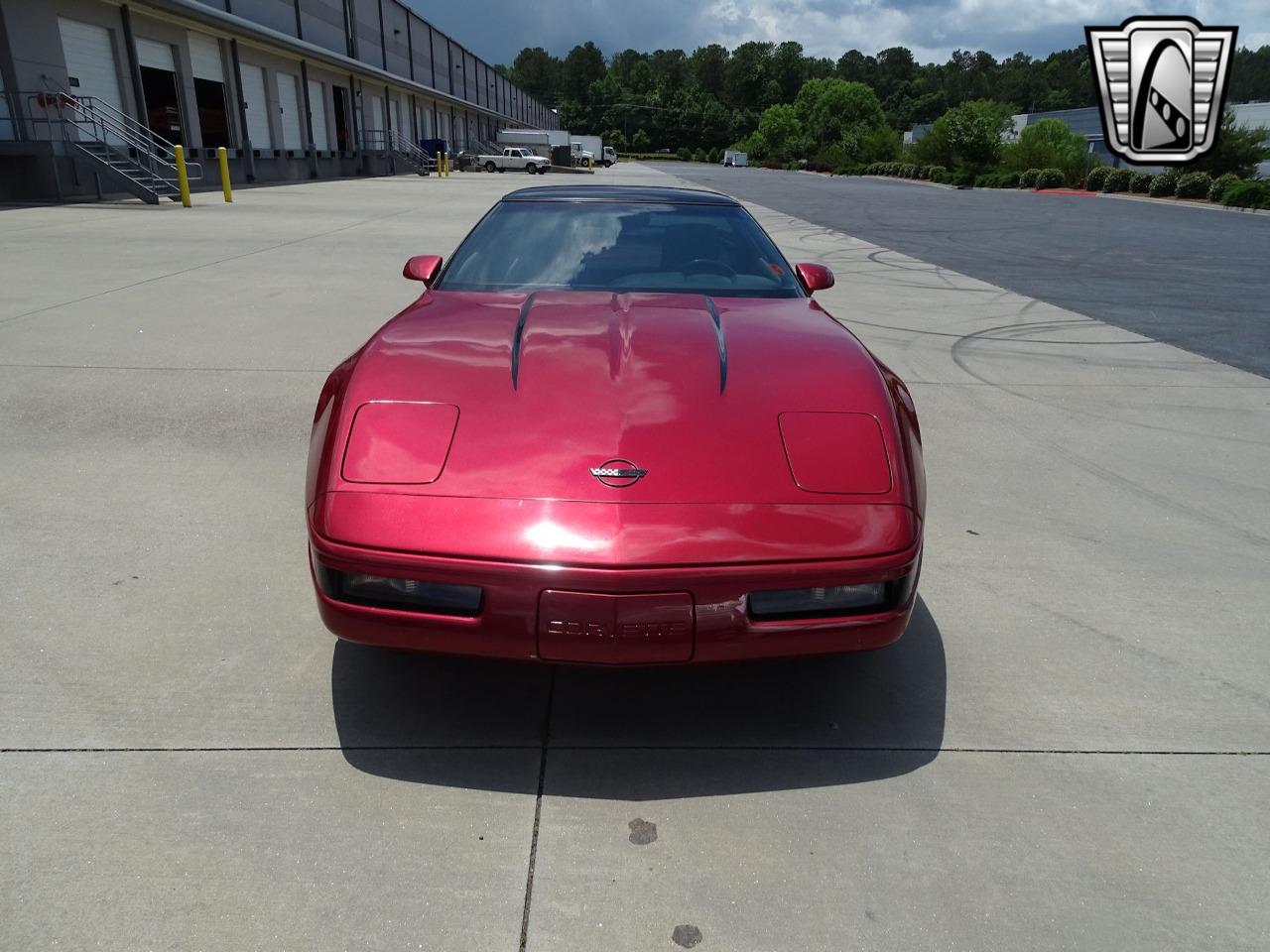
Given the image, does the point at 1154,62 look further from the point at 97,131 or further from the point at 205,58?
the point at 205,58

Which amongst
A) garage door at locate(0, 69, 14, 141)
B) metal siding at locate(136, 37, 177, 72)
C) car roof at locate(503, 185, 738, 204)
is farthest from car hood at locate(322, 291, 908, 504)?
metal siding at locate(136, 37, 177, 72)

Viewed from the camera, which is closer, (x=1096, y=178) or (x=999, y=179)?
(x=1096, y=178)

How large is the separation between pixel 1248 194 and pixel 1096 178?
10757 mm

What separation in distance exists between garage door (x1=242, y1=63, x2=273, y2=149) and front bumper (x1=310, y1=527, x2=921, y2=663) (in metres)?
32.4

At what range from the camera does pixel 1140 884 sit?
2.03 m

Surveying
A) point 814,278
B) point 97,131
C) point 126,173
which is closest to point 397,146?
point 97,131

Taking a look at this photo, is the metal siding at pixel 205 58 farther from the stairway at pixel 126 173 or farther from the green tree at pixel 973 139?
A: the green tree at pixel 973 139

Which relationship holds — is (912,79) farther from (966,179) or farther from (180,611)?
(180,611)

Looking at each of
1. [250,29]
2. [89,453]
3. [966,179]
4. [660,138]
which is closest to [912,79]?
[660,138]

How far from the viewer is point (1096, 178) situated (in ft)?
122

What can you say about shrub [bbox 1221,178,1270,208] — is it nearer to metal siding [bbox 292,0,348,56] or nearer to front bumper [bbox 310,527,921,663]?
front bumper [bbox 310,527,921,663]

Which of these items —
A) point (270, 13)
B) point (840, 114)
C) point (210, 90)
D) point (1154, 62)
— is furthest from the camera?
point (840, 114)

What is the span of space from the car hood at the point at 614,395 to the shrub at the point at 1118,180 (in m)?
39.1

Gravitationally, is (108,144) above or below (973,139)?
below
